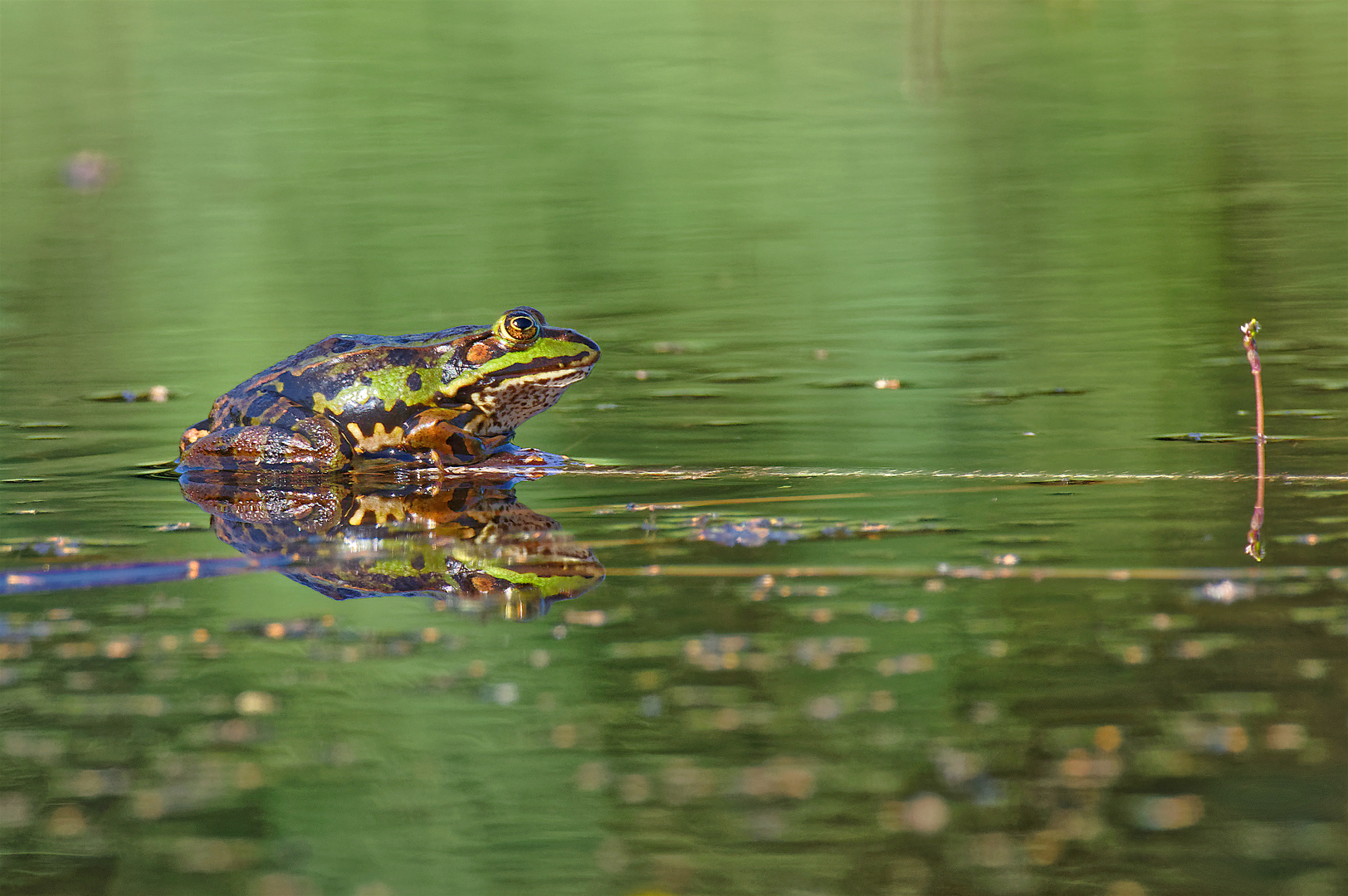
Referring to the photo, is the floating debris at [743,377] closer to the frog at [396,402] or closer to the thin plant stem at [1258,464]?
the frog at [396,402]

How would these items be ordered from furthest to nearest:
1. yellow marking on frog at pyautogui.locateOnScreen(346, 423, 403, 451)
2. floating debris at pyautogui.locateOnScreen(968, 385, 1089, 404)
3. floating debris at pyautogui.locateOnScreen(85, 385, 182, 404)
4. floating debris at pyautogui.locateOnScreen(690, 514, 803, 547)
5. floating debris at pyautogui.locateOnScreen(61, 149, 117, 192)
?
floating debris at pyautogui.locateOnScreen(61, 149, 117, 192) → floating debris at pyautogui.locateOnScreen(85, 385, 182, 404) → floating debris at pyautogui.locateOnScreen(968, 385, 1089, 404) → yellow marking on frog at pyautogui.locateOnScreen(346, 423, 403, 451) → floating debris at pyautogui.locateOnScreen(690, 514, 803, 547)

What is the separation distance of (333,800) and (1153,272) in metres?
9.55

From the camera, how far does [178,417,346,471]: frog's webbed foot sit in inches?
314

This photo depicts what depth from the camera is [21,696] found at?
496 cm

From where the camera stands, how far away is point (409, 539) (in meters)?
6.55

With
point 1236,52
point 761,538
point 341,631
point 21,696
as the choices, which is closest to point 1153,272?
point 761,538

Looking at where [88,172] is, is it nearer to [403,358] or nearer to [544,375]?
[403,358]

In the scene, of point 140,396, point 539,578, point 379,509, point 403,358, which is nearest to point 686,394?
point 403,358

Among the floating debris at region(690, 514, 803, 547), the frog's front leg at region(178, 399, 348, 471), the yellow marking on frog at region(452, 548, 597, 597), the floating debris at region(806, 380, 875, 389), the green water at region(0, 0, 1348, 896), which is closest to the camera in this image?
Result: the green water at region(0, 0, 1348, 896)

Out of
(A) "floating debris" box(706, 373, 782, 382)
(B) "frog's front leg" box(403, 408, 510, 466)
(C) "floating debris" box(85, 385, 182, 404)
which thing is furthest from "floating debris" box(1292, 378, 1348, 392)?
(C) "floating debris" box(85, 385, 182, 404)

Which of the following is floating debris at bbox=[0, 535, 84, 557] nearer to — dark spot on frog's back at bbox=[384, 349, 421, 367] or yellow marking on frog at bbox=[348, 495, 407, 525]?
yellow marking on frog at bbox=[348, 495, 407, 525]

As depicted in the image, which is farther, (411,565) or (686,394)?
(686,394)

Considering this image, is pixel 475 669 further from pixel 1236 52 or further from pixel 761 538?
pixel 1236 52

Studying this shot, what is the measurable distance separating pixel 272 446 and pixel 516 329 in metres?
1.19
